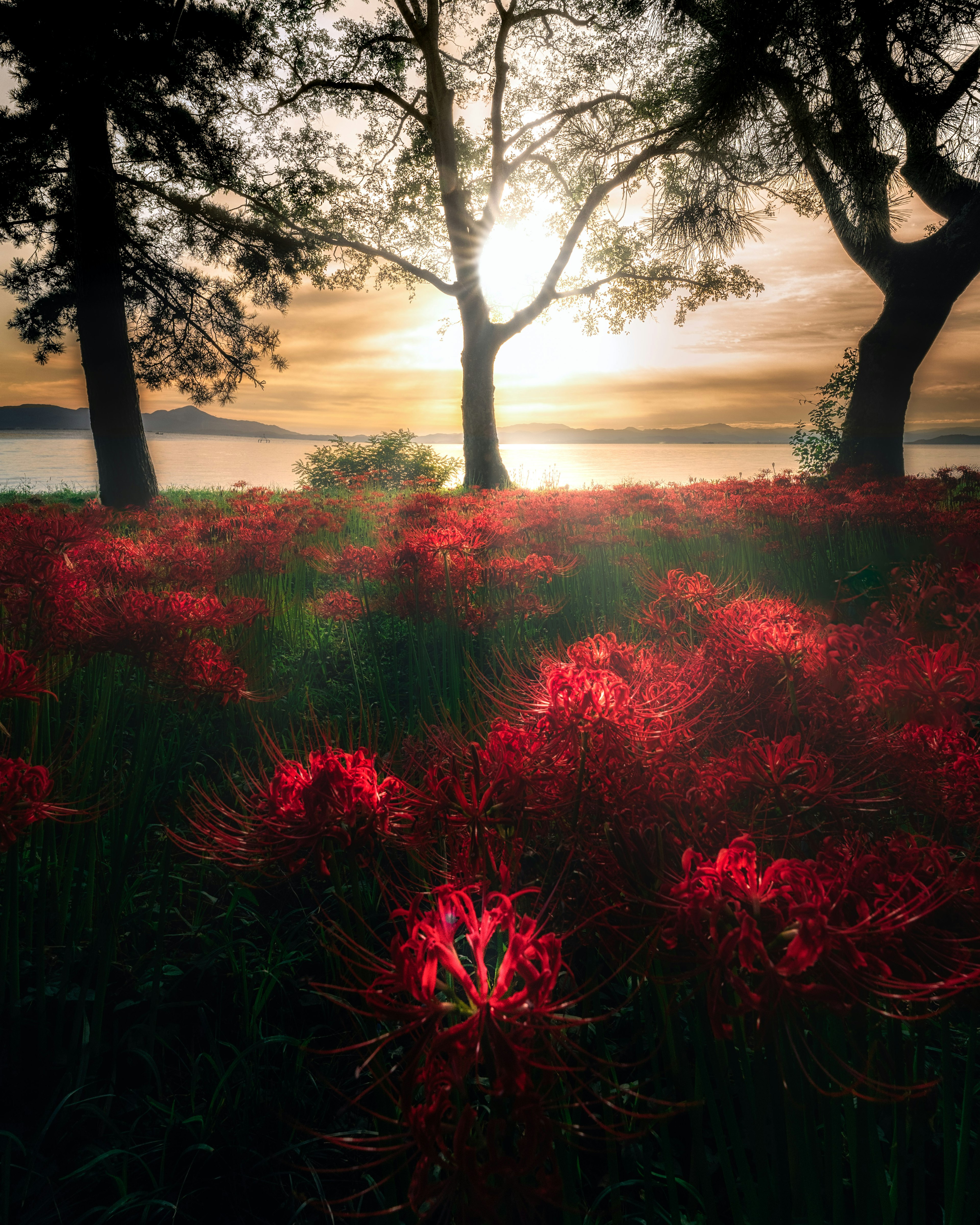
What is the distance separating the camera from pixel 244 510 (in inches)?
202

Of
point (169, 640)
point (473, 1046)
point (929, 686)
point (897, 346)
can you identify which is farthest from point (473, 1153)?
point (897, 346)

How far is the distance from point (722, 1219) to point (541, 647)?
3.96 ft

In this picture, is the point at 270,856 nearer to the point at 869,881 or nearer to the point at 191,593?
the point at 869,881

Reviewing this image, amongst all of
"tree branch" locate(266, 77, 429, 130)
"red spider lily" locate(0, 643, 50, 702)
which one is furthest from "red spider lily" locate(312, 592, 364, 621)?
"tree branch" locate(266, 77, 429, 130)

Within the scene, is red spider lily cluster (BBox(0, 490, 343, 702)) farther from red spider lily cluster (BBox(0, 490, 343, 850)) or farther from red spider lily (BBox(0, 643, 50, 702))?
red spider lily (BBox(0, 643, 50, 702))

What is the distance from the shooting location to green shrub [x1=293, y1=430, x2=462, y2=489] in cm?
1619

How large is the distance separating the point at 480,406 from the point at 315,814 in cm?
1389

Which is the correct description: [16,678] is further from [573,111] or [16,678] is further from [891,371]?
[573,111]

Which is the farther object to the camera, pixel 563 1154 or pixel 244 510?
pixel 244 510

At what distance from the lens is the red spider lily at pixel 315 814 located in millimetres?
886

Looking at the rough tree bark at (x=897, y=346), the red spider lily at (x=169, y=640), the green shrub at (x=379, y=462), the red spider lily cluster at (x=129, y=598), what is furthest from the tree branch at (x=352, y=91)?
the red spider lily at (x=169, y=640)

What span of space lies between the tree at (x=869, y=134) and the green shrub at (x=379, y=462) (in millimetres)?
8654

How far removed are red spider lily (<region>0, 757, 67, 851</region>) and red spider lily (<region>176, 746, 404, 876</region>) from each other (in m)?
0.26

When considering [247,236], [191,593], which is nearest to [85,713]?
[191,593]
